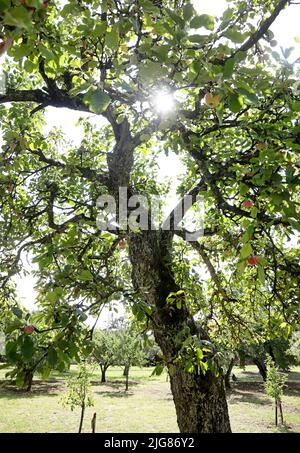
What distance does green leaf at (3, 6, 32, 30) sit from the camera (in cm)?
84

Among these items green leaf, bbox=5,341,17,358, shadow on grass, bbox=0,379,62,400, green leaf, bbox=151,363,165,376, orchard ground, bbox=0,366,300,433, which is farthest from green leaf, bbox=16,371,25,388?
shadow on grass, bbox=0,379,62,400

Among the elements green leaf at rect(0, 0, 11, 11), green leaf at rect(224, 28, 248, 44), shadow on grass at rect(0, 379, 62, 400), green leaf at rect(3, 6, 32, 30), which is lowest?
shadow on grass at rect(0, 379, 62, 400)

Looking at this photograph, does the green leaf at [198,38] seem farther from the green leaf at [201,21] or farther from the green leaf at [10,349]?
the green leaf at [10,349]

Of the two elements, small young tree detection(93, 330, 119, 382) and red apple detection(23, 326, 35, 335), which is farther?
small young tree detection(93, 330, 119, 382)

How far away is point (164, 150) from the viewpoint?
A: 157 inches

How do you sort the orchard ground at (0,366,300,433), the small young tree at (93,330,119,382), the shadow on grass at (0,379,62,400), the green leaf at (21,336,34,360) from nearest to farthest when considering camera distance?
1. the green leaf at (21,336,34,360)
2. the orchard ground at (0,366,300,433)
3. the shadow on grass at (0,379,62,400)
4. the small young tree at (93,330,119,382)

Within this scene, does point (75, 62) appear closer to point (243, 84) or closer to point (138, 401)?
point (243, 84)

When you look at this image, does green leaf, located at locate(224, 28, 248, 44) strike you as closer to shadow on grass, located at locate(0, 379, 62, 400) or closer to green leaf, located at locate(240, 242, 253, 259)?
green leaf, located at locate(240, 242, 253, 259)

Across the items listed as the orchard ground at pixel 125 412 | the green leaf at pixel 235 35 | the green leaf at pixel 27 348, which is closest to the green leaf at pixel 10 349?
the green leaf at pixel 27 348

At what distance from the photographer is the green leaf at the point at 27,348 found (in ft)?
5.07

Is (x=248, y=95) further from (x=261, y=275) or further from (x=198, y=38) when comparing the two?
(x=261, y=275)

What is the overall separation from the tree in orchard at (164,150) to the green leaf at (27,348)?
0.23 metres

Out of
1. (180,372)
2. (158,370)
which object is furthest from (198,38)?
(180,372)
